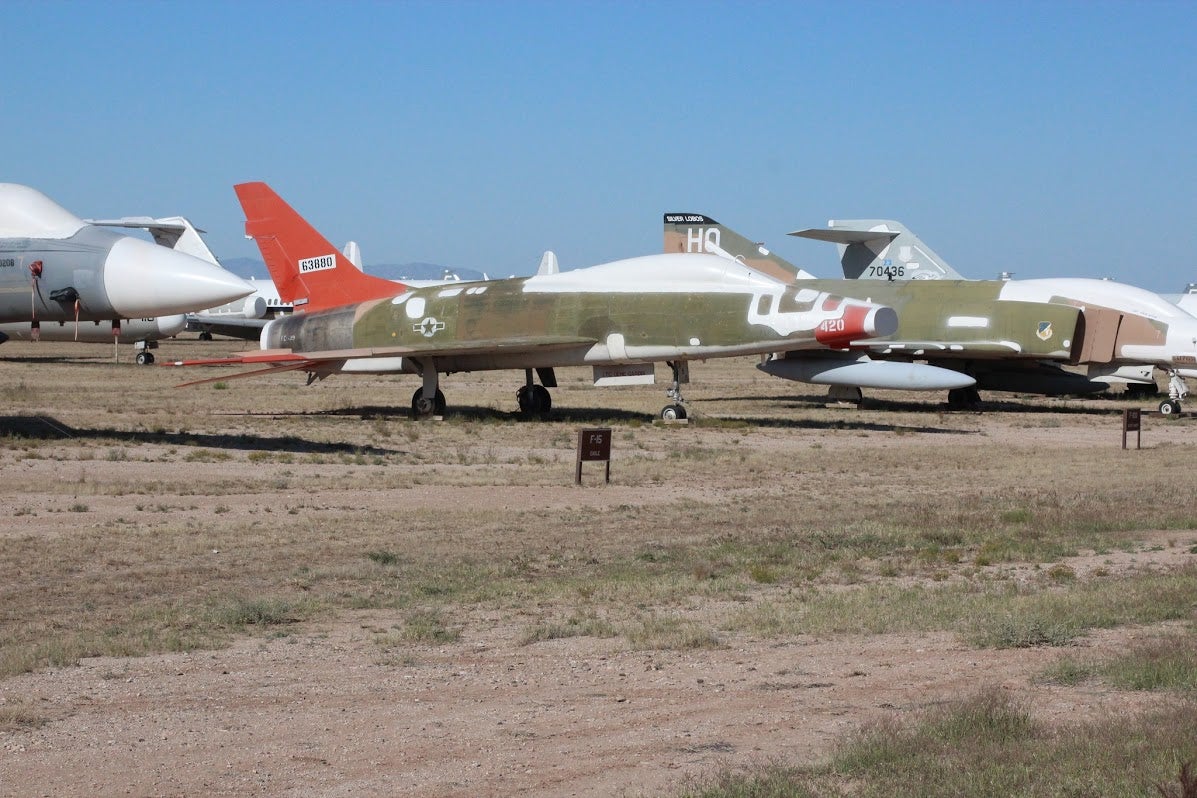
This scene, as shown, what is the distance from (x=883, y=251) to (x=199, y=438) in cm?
2051

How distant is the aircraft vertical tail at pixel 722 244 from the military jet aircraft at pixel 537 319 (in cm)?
728

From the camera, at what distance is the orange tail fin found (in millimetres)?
28547

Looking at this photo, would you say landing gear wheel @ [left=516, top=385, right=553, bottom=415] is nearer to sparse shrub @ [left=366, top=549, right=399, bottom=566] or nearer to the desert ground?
the desert ground

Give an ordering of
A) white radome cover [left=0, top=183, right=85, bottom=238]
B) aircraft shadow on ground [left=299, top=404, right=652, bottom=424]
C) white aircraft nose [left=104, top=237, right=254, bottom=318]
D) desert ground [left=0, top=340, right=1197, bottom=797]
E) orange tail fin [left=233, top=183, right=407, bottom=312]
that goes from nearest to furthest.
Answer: desert ground [left=0, top=340, right=1197, bottom=797]
white aircraft nose [left=104, top=237, right=254, bottom=318]
white radome cover [left=0, top=183, right=85, bottom=238]
aircraft shadow on ground [left=299, top=404, right=652, bottom=424]
orange tail fin [left=233, top=183, right=407, bottom=312]

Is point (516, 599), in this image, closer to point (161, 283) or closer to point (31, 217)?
point (161, 283)

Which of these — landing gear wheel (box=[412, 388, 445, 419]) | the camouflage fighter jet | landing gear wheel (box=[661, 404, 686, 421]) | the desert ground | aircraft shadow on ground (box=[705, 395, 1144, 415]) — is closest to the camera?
the desert ground

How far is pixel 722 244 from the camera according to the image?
111 ft

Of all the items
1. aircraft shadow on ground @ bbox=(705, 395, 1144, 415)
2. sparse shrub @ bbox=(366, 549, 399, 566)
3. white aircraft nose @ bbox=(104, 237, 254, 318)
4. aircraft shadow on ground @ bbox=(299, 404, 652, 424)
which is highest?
white aircraft nose @ bbox=(104, 237, 254, 318)

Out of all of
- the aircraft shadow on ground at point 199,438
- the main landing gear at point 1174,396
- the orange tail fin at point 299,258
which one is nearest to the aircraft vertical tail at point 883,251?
the main landing gear at point 1174,396

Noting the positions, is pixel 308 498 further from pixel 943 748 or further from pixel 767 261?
pixel 767 261

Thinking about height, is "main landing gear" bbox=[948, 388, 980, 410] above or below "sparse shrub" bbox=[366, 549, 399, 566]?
above

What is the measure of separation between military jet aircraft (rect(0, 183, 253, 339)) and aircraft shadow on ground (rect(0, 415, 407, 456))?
2563mm

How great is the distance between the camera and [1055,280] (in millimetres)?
31422

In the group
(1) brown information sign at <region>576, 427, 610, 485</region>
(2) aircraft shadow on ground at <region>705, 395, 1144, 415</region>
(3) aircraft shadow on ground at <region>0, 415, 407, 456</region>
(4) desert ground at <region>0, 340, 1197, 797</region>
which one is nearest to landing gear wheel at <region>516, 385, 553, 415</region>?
(4) desert ground at <region>0, 340, 1197, 797</region>
